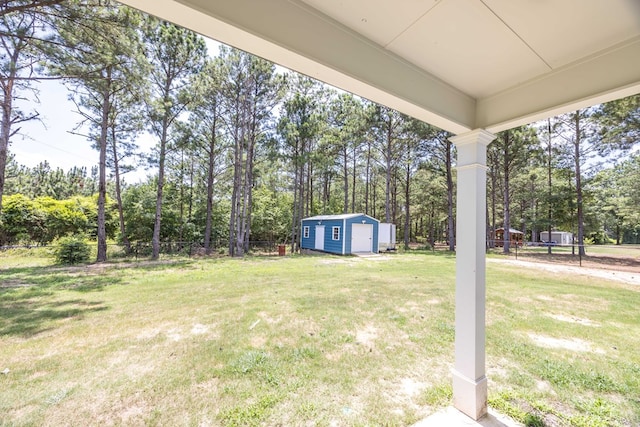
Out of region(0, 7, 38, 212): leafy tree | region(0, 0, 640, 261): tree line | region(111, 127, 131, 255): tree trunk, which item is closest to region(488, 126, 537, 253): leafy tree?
region(0, 0, 640, 261): tree line

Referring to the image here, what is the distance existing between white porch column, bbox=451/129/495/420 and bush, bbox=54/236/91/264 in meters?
11.8

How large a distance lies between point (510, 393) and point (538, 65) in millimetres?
2492

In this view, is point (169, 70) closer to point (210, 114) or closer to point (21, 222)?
point (210, 114)

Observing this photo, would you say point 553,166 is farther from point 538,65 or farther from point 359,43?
point 359,43

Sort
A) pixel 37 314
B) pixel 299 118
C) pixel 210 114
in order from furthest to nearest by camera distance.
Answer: pixel 299 118, pixel 210 114, pixel 37 314

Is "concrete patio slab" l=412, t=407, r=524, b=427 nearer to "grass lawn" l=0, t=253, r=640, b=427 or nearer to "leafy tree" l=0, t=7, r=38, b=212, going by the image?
"grass lawn" l=0, t=253, r=640, b=427

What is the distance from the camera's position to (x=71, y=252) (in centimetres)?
893

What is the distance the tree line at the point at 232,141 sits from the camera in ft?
20.9

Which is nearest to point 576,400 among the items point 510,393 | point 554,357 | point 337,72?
point 510,393

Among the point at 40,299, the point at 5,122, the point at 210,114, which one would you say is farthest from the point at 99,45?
the point at 210,114

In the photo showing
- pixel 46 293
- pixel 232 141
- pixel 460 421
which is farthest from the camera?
pixel 232 141

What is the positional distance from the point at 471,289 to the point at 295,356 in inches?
73.3

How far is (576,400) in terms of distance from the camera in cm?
208

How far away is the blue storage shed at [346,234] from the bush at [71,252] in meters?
9.86
